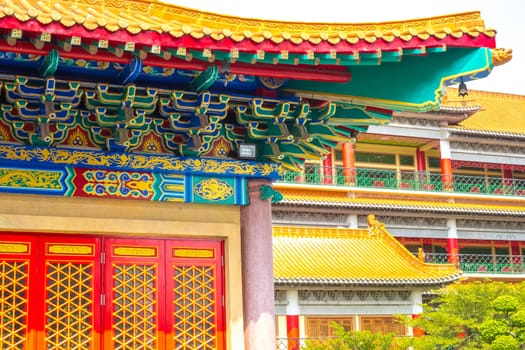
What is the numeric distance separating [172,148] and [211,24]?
1.32 m

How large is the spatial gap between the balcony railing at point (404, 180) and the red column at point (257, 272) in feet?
79.9

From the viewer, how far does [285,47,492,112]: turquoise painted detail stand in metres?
8.04

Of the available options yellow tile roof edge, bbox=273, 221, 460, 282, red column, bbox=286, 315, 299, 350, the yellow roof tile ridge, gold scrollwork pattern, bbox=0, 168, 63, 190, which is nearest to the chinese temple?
gold scrollwork pattern, bbox=0, 168, 63, 190

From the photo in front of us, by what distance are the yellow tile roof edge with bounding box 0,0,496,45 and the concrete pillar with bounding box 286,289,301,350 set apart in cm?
1692

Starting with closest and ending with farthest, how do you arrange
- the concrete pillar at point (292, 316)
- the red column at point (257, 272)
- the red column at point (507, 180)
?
1. the red column at point (257, 272)
2. the concrete pillar at point (292, 316)
3. the red column at point (507, 180)

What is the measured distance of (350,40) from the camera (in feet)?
24.0

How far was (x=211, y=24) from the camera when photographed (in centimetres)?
837

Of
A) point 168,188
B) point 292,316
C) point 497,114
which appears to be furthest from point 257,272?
point 497,114

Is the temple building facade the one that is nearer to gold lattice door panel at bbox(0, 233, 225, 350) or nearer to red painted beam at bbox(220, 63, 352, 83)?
gold lattice door panel at bbox(0, 233, 225, 350)

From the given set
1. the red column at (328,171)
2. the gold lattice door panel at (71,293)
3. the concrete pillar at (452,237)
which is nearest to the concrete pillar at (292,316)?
the red column at (328,171)

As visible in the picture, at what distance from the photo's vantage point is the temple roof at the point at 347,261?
24.2 meters

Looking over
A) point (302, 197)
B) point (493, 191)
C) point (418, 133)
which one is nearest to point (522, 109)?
point (493, 191)

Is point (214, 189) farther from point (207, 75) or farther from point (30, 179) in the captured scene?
point (30, 179)

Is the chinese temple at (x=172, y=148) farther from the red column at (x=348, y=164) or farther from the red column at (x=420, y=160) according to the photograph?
the red column at (x=420, y=160)
